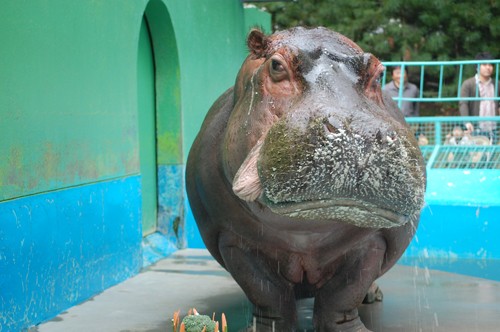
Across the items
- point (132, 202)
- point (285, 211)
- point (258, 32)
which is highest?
point (258, 32)

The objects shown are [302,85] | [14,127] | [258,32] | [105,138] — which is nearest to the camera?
[302,85]

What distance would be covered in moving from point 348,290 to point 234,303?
1.23 metres

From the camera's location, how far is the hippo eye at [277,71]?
10.3 ft

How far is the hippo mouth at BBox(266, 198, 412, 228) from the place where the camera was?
8.97 ft

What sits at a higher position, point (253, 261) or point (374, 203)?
point (374, 203)

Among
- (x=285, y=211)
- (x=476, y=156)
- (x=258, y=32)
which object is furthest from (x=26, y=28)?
(x=476, y=156)

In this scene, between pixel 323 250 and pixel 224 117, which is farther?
pixel 224 117

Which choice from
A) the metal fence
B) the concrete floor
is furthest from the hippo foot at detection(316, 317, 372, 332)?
the metal fence

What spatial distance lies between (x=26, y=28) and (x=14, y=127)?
1.75 feet

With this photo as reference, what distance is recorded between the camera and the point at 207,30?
7.98m

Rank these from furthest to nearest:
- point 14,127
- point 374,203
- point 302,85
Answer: point 14,127, point 302,85, point 374,203

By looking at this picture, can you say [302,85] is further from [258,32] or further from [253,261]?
[253,261]

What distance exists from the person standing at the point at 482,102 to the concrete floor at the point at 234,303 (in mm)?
2533

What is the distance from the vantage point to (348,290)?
3.71 meters
